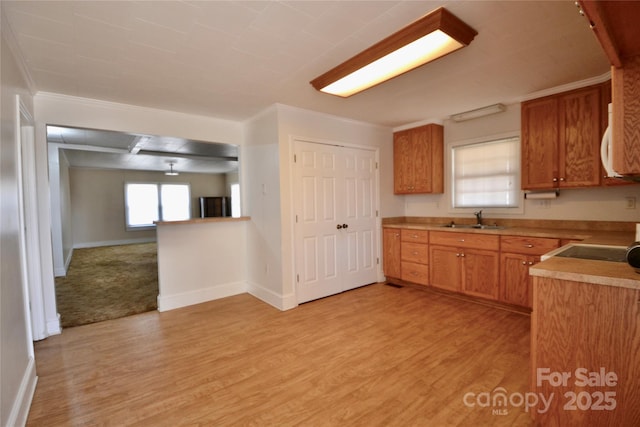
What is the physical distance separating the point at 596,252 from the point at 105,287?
5.93 m

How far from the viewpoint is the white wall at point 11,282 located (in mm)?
1579

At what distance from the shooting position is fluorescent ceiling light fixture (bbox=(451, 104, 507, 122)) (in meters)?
3.53

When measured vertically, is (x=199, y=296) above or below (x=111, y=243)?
below

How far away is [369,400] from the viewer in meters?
1.87

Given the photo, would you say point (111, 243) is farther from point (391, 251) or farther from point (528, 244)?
point (528, 244)

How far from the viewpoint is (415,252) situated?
408cm

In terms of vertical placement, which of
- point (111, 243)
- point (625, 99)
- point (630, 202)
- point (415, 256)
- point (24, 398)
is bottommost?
point (24, 398)

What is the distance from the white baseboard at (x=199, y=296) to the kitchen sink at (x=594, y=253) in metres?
3.60

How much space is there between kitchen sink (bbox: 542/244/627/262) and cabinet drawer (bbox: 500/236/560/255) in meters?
0.82

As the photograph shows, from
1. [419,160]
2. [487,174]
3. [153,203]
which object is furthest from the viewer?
[153,203]

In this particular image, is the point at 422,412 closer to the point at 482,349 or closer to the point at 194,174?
the point at 482,349

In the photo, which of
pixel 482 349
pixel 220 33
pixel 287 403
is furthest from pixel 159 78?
pixel 482 349

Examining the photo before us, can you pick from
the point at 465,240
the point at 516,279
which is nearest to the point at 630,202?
the point at 516,279

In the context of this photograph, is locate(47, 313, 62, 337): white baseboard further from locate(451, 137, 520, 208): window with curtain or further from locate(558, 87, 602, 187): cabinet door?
locate(558, 87, 602, 187): cabinet door
